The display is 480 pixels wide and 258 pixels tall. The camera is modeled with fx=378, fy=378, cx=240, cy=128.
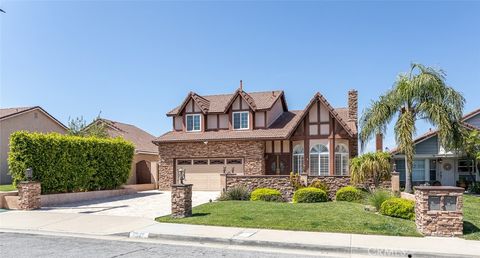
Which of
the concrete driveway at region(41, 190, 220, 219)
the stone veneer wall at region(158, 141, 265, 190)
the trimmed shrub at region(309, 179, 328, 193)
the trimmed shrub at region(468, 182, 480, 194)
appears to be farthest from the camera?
the stone veneer wall at region(158, 141, 265, 190)

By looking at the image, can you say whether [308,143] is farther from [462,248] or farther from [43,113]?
[43,113]

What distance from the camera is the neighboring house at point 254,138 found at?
2422 cm

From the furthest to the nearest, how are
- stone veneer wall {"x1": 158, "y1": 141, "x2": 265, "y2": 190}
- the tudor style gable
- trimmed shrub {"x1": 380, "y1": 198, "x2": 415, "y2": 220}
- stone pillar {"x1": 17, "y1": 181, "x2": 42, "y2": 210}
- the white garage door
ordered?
1. the tudor style gable
2. the white garage door
3. stone veneer wall {"x1": 158, "y1": 141, "x2": 265, "y2": 190}
4. stone pillar {"x1": 17, "y1": 181, "x2": 42, "y2": 210}
5. trimmed shrub {"x1": 380, "y1": 198, "x2": 415, "y2": 220}

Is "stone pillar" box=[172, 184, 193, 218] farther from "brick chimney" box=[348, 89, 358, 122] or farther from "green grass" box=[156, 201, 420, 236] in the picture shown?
"brick chimney" box=[348, 89, 358, 122]

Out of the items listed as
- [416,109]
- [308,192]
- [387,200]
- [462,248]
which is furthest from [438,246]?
[416,109]

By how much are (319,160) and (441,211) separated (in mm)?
13484

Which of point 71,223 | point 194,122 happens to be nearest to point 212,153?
point 194,122

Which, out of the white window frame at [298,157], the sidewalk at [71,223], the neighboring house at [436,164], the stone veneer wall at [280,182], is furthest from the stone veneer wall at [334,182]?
the sidewalk at [71,223]

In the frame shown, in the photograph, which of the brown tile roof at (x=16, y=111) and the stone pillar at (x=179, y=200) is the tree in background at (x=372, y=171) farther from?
the brown tile roof at (x=16, y=111)

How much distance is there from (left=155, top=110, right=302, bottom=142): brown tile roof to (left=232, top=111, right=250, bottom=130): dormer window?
0.50 m

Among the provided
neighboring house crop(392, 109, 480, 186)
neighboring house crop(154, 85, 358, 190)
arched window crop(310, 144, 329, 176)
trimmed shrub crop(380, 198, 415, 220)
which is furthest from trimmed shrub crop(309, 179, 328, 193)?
neighboring house crop(392, 109, 480, 186)

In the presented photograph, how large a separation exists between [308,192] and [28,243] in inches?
467

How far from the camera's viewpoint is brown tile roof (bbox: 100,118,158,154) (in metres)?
32.2

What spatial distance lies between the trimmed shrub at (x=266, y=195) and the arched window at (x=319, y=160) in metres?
6.35
